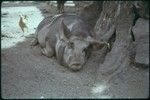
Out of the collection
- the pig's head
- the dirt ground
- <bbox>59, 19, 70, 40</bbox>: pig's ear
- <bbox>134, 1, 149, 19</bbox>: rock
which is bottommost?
the dirt ground

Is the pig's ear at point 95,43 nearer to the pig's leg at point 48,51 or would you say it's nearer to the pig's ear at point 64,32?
the pig's ear at point 64,32

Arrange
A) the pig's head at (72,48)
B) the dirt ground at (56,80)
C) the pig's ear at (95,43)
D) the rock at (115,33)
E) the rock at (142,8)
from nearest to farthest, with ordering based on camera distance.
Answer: the dirt ground at (56,80) < the rock at (115,33) < the pig's head at (72,48) < the pig's ear at (95,43) < the rock at (142,8)

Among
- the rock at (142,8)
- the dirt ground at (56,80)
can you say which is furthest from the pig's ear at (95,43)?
the rock at (142,8)

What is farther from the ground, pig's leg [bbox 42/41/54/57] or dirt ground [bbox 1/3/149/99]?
dirt ground [bbox 1/3/149/99]

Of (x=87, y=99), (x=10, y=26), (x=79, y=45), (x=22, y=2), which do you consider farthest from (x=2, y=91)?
(x=22, y=2)

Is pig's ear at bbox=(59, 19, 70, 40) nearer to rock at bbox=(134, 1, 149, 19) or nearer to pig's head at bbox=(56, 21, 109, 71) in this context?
pig's head at bbox=(56, 21, 109, 71)


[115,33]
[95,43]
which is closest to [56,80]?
[95,43]

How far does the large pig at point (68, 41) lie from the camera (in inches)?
260

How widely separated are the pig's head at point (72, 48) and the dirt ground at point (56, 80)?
157 millimetres

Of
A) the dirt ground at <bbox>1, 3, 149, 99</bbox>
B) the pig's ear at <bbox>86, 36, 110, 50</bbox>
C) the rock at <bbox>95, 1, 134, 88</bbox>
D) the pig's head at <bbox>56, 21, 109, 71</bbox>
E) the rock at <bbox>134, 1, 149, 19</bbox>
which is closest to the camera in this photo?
the dirt ground at <bbox>1, 3, 149, 99</bbox>

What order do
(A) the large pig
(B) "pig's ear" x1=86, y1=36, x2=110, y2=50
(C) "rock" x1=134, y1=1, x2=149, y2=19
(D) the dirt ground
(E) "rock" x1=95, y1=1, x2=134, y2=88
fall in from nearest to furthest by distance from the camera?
(D) the dirt ground
(E) "rock" x1=95, y1=1, x2=134, y2=88
(A) the large pig
(B) "pig's ear" x1=86, y1=36, x2=110, y2=50
(C) "rock" x1=134, y1=1, x2=149, y2=19

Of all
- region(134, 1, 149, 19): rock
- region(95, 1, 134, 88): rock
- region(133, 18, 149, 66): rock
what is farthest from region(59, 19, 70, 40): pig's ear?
region(134, 1, 149, 19): rock

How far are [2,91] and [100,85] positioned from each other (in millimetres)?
1691

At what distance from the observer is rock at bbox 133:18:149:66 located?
21.3 feet
